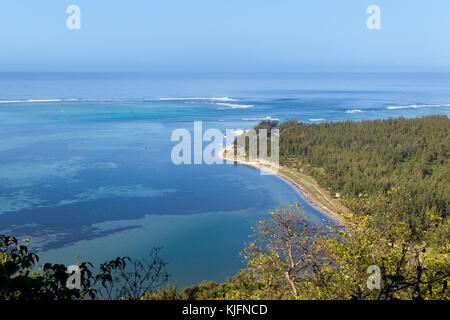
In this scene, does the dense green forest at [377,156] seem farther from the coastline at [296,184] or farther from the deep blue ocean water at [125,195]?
the deep blue ocean water at [125,195]

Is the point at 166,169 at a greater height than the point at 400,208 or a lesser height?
lesser

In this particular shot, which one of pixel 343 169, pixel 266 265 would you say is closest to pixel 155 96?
pixel 343 169

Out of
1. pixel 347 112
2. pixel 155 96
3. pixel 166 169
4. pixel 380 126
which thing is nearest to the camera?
pixel 166 169

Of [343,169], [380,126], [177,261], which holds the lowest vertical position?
[177,261]

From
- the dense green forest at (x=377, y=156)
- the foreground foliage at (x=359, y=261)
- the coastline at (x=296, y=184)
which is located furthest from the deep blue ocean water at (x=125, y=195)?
the foreground foliage at (x=359, y=261)

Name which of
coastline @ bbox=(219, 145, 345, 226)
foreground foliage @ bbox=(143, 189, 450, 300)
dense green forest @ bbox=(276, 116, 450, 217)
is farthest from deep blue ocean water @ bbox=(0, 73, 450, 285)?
foreground foliage @ bbox=(143, 189, 450, 300)

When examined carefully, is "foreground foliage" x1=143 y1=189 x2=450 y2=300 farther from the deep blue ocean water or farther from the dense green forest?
the dense green forest
